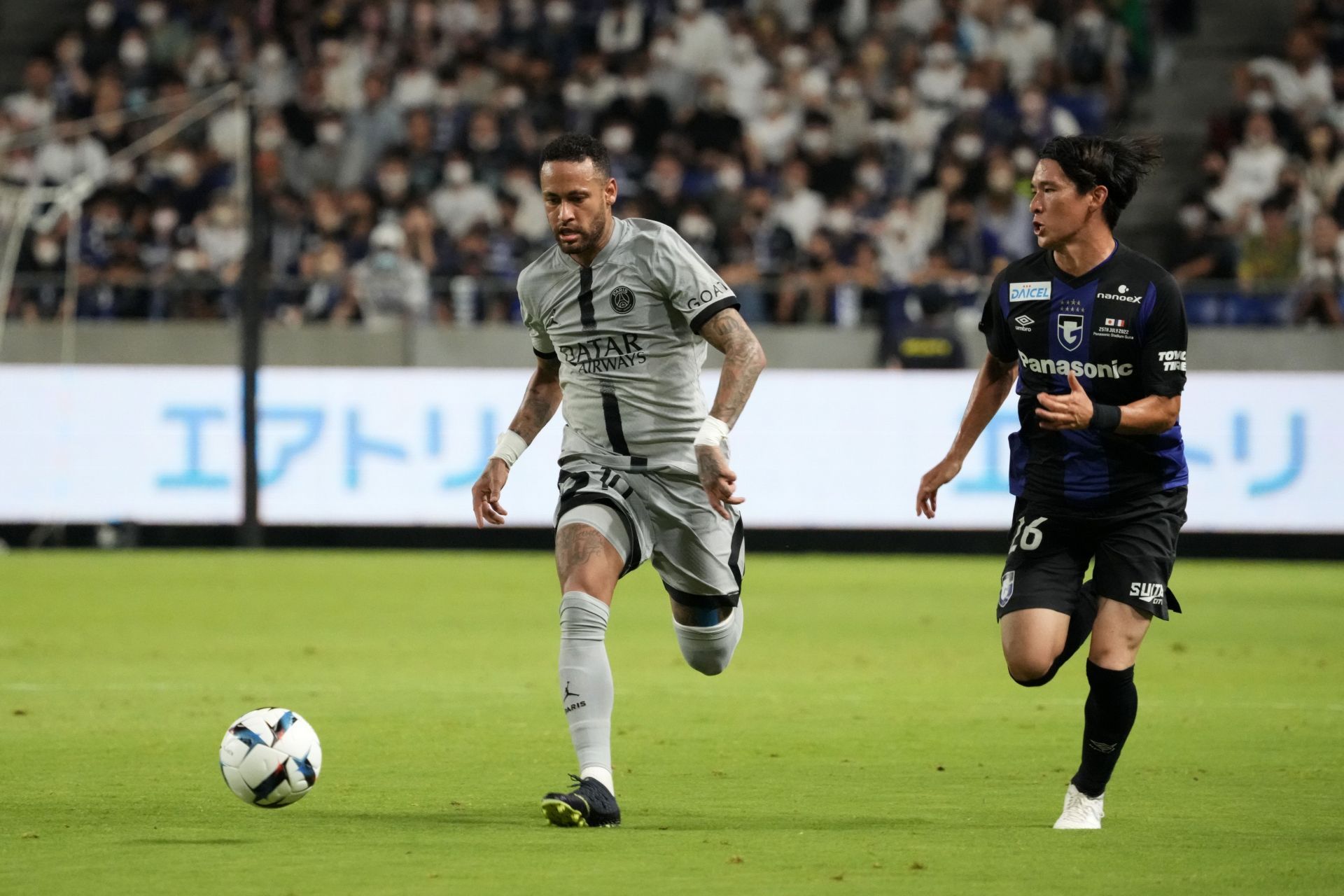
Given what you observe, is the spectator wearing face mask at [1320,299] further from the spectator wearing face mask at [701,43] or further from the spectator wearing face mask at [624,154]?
the spectator wearing face mask at [701,43]

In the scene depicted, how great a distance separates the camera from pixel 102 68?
24.8m

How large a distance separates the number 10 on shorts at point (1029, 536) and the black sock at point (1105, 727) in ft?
1.49

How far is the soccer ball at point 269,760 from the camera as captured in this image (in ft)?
21.7

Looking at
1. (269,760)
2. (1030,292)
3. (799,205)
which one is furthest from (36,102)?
(1030,292)

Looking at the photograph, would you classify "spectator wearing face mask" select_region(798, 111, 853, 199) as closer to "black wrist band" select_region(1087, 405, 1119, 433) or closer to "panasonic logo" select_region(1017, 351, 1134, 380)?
"panasonic logo" select_region(1017, 351, 1134, 380)

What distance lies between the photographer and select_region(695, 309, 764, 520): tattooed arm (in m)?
6.66

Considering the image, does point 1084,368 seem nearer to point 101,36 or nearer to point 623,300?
point 623,300

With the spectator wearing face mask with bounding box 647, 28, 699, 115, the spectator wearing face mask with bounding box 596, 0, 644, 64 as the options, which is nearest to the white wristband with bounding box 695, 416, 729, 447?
the spectator wearing face mask with bounding box 647, 28, 699, 115

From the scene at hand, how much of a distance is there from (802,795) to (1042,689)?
4.02m

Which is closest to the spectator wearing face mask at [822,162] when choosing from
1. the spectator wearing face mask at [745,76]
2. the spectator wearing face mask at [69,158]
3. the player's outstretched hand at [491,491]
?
the spectator wearing face mask at [745,76]

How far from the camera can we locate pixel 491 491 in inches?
287

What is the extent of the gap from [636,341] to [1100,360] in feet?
5.28

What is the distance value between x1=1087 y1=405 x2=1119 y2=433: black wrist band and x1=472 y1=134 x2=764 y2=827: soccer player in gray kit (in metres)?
1.18

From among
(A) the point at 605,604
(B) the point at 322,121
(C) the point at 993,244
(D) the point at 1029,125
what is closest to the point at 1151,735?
(A) the point at 605,604
